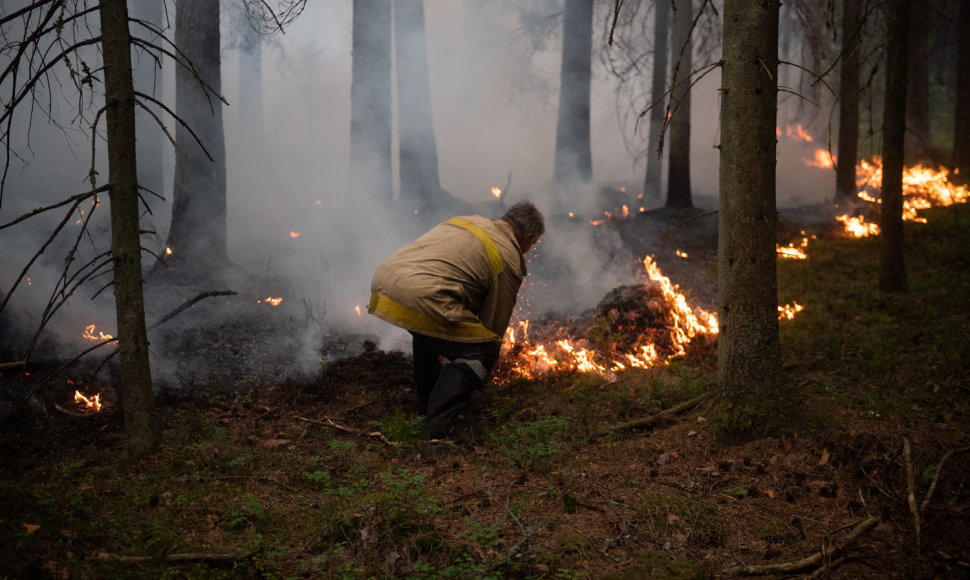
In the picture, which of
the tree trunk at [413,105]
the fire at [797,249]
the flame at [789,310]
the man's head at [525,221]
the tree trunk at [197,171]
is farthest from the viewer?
the tree trunk at [413,105]

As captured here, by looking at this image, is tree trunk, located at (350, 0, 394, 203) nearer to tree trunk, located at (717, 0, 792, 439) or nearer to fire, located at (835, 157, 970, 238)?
tree trunk, located at (717, 0, 792, 439)

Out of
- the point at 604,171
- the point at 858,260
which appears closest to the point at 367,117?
the point at 858,260

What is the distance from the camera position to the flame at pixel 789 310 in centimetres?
743

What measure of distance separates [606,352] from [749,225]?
288cm

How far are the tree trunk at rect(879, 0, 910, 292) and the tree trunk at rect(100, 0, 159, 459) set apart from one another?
7954 mm

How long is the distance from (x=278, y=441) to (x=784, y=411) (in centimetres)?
384

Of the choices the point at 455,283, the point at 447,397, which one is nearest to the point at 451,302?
the point at 455,283

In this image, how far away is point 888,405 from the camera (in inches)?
187

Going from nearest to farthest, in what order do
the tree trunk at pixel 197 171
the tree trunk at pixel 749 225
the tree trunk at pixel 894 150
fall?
the tree trunk at pixel 749 225, the tree trunk at pixel 894 150, the tree trunk at pixel 197 171

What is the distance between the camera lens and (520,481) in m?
3.95

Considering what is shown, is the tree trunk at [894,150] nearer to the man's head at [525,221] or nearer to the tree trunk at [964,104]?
the man's head at [525,221]

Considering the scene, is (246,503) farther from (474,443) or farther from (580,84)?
(580,84)

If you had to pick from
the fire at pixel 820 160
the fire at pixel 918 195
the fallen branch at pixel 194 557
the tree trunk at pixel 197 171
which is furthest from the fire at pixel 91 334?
the fire at pixel 820 160

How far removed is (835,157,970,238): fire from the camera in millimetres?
10578
